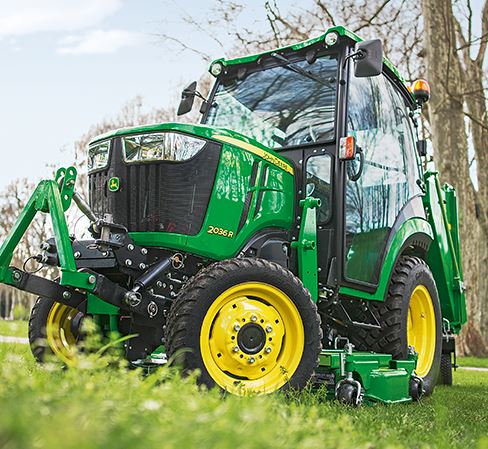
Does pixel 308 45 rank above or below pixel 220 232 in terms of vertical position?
above

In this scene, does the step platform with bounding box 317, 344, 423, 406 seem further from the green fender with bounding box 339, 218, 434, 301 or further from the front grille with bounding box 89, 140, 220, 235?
the front grille with bounding box 89, 140, 220, 235

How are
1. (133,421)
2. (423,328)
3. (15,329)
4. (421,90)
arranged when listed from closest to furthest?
(133,421) < (15,329) < (423,328) < (421,90)

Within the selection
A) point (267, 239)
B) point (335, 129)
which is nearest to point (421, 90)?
point (335, 129)

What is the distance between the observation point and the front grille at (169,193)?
18.2 feet

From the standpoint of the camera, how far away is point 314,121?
21.5 ft

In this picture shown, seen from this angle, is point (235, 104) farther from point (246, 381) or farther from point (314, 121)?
point (246, 381)

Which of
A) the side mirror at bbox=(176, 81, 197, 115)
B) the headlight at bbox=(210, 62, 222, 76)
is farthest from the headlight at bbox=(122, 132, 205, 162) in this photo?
the side mirror at bbox=(176, 81, 197, 115)

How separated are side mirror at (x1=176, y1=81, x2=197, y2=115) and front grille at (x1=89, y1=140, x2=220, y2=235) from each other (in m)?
1.96

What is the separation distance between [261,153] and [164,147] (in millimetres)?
817

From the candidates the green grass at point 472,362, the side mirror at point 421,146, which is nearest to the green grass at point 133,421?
the side mirror at point 421,146

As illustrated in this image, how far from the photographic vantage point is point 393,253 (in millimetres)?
6930

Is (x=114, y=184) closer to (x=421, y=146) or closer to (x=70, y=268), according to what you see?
(x=70, y=268)

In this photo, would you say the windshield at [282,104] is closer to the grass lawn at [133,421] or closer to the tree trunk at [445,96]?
the grass lawn at [133,421]

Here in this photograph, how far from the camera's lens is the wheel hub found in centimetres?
511
